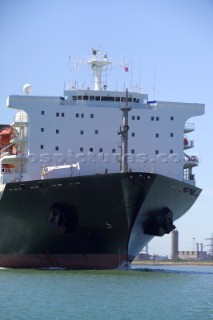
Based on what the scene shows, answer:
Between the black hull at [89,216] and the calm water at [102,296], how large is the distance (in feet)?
4.36

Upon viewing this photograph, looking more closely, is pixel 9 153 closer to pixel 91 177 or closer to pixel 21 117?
pixel 21 117

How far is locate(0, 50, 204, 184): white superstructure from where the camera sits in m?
38.2

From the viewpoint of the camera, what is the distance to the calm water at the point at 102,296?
22969 mm

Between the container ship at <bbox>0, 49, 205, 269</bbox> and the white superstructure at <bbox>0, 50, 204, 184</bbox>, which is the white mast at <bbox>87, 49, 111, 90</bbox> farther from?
the white superstructure at <bbox>0, 50, 204, 184</bbox>

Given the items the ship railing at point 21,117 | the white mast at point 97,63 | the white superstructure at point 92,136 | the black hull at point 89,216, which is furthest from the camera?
the white mast at point 97,63

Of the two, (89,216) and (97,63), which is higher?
(97,63)

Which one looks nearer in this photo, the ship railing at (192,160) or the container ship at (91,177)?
the container ship at (91,177)

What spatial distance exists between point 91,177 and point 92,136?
4.74 meters

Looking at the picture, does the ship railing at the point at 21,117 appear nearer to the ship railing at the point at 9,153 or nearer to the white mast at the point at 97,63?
the ship railing at the point at 9,153

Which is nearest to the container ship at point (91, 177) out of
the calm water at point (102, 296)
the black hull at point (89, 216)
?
the black hull at point (89, 216)

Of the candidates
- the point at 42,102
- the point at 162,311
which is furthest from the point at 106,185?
the point at 162,311

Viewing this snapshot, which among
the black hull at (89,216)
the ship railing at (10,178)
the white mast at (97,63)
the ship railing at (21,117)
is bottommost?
the black hull at (89,216)

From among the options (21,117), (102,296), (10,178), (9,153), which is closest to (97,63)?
(21,117)

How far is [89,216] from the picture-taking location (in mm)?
35312
